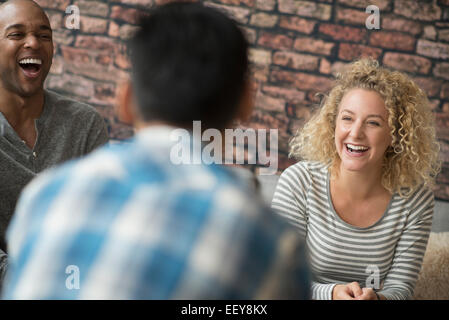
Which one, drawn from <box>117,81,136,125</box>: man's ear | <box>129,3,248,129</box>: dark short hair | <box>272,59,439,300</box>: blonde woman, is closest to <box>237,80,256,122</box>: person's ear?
<box>129,3,248,129</box>: dark short hair

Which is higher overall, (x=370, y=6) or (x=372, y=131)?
(x=370, y=6)

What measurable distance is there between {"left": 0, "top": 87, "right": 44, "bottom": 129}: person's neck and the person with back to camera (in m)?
1.10

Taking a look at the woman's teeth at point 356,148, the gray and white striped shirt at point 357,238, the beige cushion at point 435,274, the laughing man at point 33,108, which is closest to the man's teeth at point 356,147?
the woman's teeth at point 356,148

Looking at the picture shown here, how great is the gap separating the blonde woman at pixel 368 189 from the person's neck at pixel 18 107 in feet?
2.57

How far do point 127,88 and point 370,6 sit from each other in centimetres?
201

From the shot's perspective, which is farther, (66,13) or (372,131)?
(66,13)

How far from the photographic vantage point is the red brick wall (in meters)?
2.48

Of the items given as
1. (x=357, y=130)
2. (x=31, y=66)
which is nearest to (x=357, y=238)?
(x=357, y=130)

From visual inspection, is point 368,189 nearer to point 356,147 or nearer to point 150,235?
point 356,147

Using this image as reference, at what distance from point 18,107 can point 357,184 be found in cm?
105

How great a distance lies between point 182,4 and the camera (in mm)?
718

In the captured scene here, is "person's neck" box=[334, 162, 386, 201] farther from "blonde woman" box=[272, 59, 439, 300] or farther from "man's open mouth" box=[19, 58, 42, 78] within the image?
"man's open mouth" box=[19, 58, 42, 78]

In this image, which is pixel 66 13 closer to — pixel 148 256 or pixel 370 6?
pixel 370 6

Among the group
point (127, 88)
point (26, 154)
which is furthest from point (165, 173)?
point (26, 154)
